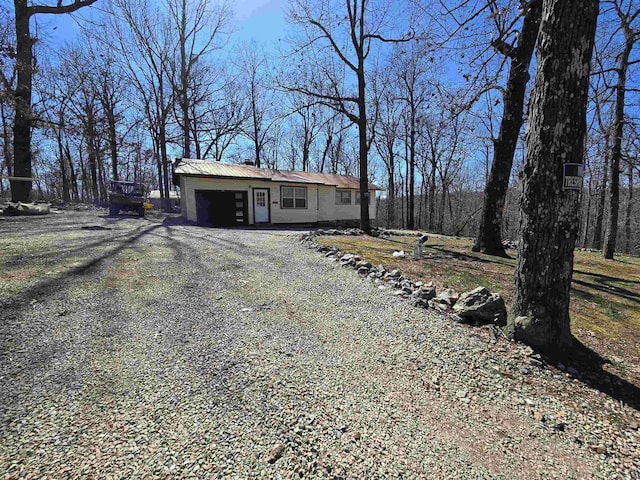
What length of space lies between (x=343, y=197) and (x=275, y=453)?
1785 cm

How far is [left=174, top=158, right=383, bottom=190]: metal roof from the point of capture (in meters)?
13.2

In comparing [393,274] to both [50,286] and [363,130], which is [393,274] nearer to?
[50,286]

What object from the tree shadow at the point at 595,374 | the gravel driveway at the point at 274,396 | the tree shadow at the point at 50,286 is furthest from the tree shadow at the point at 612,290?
the tree shadow at the point at 50,286

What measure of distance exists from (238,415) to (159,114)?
83.3 feet

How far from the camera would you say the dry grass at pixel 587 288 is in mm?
2863

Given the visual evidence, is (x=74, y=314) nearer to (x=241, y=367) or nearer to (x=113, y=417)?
(x=113, y=417)

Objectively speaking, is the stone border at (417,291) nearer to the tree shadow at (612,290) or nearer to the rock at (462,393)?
the rock at (462,393)

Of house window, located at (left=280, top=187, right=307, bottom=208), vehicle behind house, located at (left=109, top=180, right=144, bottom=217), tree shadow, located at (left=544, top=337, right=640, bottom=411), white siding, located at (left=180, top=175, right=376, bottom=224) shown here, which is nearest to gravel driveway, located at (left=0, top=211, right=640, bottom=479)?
tree shadow, located at (left=544, top=337, right=640, bottom=411)

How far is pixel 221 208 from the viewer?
14.0 metres

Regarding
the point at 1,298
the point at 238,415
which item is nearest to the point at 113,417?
the point at 238,415

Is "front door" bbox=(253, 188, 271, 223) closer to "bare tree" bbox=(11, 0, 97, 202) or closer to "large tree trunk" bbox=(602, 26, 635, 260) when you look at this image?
"bare tree" bbox=(11, 0, 97, 202)

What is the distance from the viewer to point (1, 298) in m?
3.16

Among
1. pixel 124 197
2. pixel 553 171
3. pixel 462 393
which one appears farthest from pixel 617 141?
pixel 124 197

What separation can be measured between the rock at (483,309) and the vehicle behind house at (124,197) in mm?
15090
